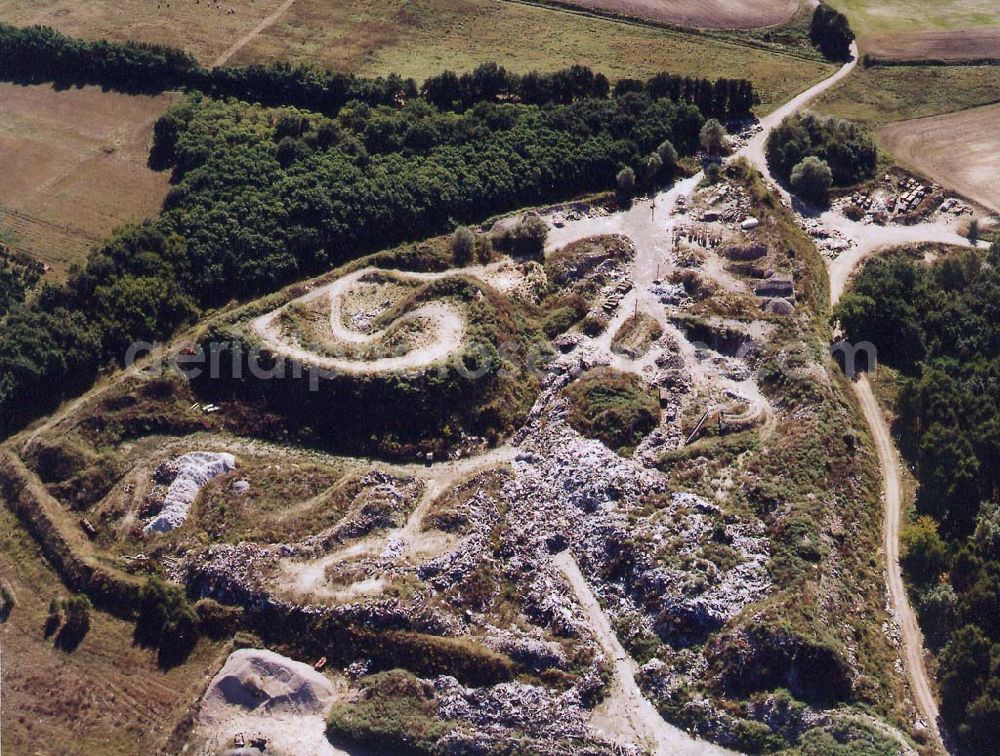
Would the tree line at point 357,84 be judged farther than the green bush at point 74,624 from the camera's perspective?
Yes

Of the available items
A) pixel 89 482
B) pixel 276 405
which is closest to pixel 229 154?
pixel 276 405

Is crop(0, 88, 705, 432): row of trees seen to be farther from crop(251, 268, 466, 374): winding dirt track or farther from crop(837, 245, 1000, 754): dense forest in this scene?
crop(837, 245, 1000, 754): dense forest

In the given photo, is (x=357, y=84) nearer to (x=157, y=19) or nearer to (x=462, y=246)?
(x=462, y=246)

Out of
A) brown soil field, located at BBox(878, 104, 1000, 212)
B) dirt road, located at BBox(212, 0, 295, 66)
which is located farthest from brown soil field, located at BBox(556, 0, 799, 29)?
dirt road, located at BBox(212, 0, 295, 66)

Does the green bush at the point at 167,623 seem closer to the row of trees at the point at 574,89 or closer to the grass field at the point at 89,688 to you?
the grass field at the point at 89,688

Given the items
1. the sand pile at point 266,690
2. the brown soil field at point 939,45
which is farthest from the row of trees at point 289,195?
the brown soil field at point 939,45

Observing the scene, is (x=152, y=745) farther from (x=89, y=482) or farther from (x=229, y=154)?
(x=229, y=154)
